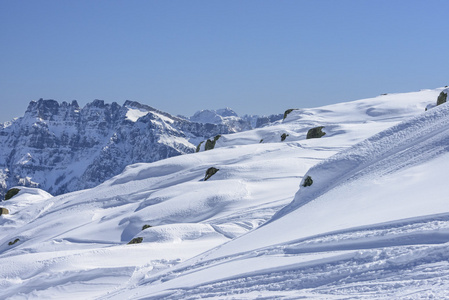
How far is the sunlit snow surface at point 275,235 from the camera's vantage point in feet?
17.8

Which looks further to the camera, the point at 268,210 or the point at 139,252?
the point at 268,210

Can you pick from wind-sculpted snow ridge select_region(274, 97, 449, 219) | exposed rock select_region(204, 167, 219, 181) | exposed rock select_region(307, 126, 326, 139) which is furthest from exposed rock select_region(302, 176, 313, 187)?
exposed rock select_region(307, 126, 326, 139)

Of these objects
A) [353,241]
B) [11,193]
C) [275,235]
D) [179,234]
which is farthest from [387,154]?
[11,193]

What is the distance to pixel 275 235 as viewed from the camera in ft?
28.3

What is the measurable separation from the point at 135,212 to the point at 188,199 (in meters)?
2.59

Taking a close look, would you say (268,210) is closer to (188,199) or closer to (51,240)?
(188,199)

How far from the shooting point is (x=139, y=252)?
12.5m

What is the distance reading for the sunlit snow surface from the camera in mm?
5422

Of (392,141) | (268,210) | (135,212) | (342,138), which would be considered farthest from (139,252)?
(342,138)

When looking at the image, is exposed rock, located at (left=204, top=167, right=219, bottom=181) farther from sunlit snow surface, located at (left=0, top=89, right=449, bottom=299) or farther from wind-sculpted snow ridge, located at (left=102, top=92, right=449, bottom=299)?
wind-sculpted snow ridge, located at (left=102, top=92, right=449, bottom=299)

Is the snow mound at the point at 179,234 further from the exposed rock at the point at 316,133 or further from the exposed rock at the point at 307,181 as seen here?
the exposed rock at the point at 316,133

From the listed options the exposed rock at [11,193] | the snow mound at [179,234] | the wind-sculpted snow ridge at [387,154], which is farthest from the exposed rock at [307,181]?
the exposed rock at [11,193]

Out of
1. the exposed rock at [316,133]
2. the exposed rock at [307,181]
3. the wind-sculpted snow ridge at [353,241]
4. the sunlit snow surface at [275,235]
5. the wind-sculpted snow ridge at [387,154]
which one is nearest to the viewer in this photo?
the wind-sculpted snow ridge at [353,241]

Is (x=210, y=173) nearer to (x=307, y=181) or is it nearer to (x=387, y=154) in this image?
(x=307, y=181)
